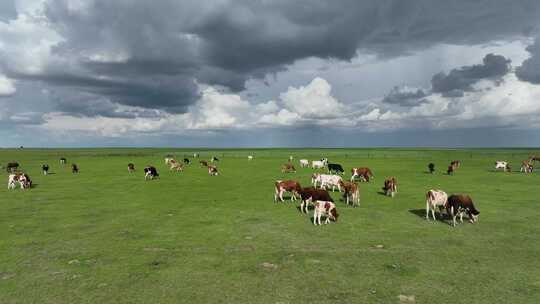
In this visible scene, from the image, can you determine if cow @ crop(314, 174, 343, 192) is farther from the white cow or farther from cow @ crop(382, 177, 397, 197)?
the white cow

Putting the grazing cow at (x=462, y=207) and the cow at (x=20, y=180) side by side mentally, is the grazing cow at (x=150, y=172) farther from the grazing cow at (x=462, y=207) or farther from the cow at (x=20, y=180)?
the grazing cow at (x=462, y=207)

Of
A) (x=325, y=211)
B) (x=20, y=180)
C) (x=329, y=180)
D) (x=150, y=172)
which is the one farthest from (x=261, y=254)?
(x=150, y=172)

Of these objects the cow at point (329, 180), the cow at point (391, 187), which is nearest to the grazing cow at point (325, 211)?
the cow at point (391, 187)

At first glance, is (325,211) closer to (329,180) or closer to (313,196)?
(313,196)

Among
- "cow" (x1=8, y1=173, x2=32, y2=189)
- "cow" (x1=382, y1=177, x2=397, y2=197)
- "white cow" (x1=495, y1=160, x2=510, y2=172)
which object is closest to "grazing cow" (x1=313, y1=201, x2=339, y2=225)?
"cow" (x1=382, y1=177, x2=397, y2=197)

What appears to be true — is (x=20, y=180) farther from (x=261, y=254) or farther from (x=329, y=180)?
(x=261, y=254)

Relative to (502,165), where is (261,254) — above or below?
below

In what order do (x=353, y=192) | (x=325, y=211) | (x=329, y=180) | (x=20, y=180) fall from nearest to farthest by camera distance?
(x=325, y=211) < (x=353, y=192) < (x=329, y=180) < (x=20, y=180)

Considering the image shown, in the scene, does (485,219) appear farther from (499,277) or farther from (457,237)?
(499,277)

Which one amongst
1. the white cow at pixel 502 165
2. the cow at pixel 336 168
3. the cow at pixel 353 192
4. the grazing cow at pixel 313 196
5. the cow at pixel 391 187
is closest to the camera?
the grazing cow at pixel 313 196

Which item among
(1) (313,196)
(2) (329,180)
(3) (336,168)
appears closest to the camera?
(1) (313,196)

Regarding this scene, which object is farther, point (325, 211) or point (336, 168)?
point (336, 168)

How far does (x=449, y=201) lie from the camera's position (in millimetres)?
18078

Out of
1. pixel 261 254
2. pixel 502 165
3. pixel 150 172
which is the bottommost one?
pixel 261 254
